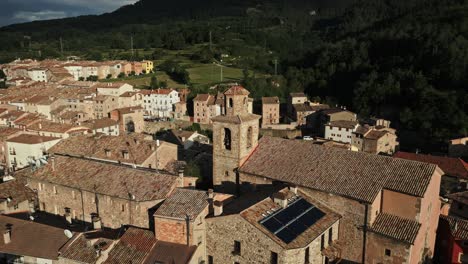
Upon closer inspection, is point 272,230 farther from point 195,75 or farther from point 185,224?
point 195,75

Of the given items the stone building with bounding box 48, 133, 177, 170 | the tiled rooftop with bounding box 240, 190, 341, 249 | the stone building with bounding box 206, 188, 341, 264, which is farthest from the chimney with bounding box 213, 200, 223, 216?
the stone building with bounding box 48, 133, 177, 170

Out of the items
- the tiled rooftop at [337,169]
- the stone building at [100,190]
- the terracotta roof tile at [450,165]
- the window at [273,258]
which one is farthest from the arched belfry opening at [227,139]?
the terracotta roof tile at [450,165]

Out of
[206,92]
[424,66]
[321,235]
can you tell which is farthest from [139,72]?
[321,235]

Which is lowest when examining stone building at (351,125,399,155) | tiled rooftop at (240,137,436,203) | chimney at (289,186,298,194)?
stone building at (351,125,399,155)

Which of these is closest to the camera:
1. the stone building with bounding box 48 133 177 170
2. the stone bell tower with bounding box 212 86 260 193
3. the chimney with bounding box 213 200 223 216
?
the chimney with bounding box 213 200 223 216

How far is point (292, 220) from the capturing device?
20.6 meters

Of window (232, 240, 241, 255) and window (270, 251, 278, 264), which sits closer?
window (270, 251, 278, 264)

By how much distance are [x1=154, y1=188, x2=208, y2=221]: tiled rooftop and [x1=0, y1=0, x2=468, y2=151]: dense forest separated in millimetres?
51569

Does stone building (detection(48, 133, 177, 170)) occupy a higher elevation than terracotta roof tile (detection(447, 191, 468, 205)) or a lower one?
higher

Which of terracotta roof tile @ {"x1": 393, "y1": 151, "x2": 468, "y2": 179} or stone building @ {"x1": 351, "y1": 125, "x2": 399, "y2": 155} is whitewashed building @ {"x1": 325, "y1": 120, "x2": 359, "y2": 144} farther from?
terracotta roof tile @ {"x1": 393, "y1": 151, "x2": 468, "y2": 179}

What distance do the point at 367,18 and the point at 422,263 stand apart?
136 m

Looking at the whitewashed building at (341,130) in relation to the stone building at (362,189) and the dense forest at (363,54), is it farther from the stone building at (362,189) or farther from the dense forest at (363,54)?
the stone building at (362,189)

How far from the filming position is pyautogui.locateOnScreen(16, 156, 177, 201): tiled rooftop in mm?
25062

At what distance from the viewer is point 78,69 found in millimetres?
97062
